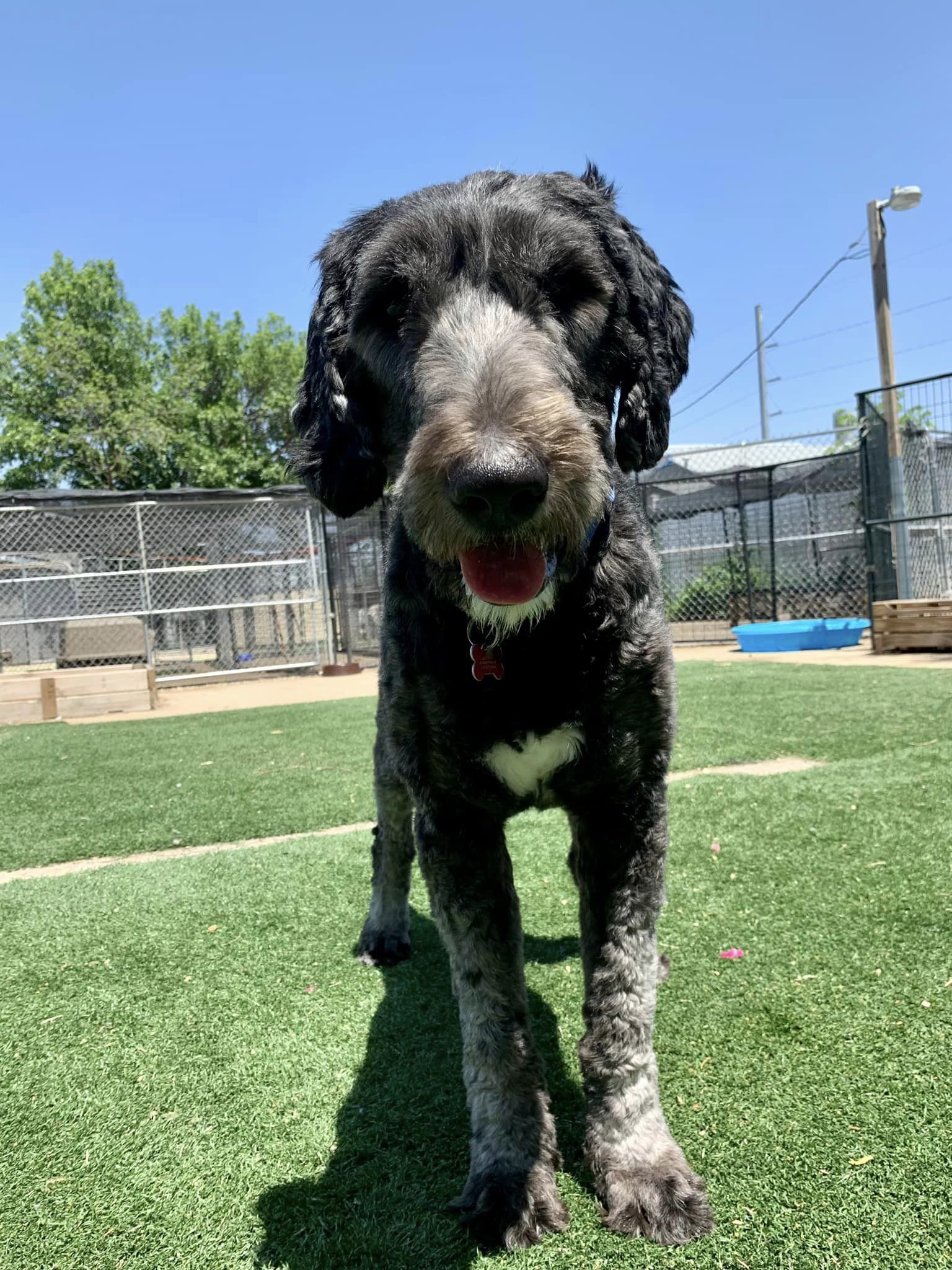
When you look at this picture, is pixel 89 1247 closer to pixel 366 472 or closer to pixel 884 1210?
pixel 884 1210

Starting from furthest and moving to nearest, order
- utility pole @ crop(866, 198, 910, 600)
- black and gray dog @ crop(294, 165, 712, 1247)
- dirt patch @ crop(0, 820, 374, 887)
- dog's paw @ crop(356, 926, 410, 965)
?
utility pole @ crop(866, 198, 910, 600), dirt patch @ crop(0, 820, 374, 887), dog's paw @ crop(356, 926, 410, 965), black and gray dog @ crop(294, 165, 712, 1247)

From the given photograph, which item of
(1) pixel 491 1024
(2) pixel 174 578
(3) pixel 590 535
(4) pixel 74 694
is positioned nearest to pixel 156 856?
(1) pixel 491 1024

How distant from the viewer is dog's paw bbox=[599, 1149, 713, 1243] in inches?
65.8

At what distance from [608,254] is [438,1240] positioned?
2346mm

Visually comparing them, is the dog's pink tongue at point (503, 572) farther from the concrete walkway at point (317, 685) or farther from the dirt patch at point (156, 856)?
the concrete walkway at point (317, 685)

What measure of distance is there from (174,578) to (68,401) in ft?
59.2

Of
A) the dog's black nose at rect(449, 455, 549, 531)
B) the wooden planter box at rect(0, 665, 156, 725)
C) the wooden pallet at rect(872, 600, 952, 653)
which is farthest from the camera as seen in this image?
the wooden pallet at rect(872, 600, 952, 653)

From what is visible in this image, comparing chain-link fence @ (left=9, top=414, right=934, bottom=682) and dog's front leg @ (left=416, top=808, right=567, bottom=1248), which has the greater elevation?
chain-link fence @ (left=9, top=414, right=934, bottom=682)

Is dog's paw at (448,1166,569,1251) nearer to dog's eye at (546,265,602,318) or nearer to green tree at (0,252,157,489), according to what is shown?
dog's eye at (546,265,602,318)

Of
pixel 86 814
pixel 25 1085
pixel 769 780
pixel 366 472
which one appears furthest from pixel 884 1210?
pixel 86 814

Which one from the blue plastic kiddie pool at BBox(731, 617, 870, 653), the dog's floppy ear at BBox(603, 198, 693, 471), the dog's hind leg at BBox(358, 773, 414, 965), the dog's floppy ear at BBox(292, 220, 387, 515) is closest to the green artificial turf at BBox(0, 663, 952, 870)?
the dog's hind leg at BBox(358, 773, 414, 965)

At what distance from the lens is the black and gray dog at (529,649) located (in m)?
1.72

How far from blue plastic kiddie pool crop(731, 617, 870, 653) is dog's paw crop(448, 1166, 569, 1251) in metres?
12.7

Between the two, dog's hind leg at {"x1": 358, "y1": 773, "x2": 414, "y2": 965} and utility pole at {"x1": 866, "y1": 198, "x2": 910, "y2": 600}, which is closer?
dog's hind leg at {"x1": 358, "y1": 773, "x2": 414, "y2": 965}
